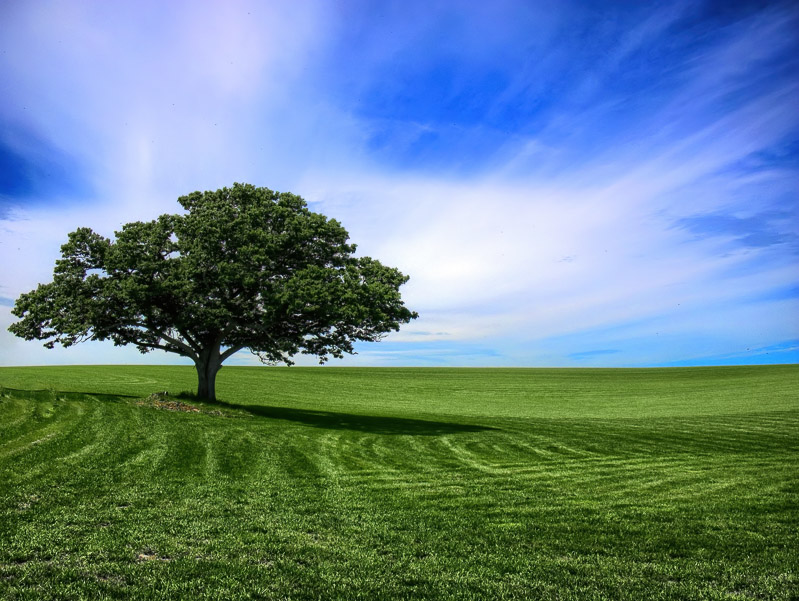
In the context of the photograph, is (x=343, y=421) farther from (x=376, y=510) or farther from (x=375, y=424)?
(x=376, y=510)

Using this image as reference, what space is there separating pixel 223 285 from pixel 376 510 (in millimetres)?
22090

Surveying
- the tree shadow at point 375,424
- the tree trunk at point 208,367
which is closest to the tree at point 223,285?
the tree trunk at point 208,367

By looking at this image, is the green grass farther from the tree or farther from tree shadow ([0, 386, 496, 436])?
the tree

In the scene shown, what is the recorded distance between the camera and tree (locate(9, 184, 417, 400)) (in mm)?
29625

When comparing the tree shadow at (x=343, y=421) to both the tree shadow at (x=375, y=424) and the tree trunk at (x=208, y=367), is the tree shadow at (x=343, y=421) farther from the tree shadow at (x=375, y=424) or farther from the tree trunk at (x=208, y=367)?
the tree trunk at (x=208, y=367)

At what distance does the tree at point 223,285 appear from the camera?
2962 cm

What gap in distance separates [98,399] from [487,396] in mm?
41008

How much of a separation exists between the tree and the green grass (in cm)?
622

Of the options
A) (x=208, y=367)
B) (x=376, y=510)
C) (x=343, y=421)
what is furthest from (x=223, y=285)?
(x=376, y=510)

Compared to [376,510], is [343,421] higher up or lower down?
higher up

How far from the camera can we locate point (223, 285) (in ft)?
99.8

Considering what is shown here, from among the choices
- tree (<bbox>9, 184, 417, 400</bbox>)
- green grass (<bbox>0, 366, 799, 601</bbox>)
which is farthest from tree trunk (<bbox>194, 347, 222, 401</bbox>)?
green grass (<bbox>0, 366, 799, 601</bbox>)

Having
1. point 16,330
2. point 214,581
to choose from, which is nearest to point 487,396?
point 16,330

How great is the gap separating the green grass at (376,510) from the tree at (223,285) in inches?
245
